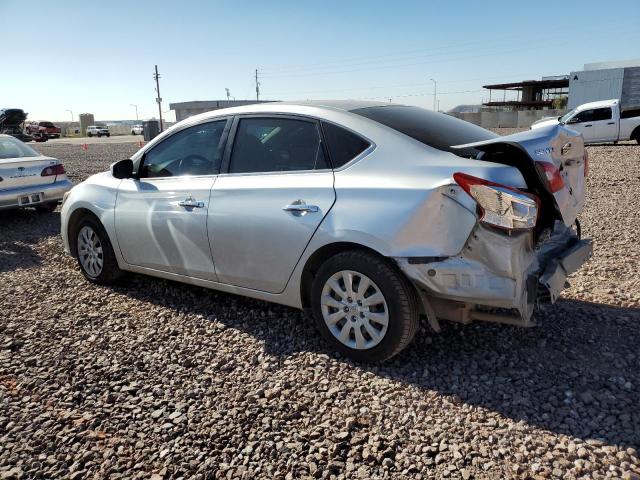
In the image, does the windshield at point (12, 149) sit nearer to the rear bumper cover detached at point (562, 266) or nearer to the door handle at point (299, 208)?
the door handle at point (299, 208)

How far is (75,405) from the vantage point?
3.01 meters

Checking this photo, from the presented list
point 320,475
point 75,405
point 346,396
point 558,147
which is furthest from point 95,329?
point 558,147

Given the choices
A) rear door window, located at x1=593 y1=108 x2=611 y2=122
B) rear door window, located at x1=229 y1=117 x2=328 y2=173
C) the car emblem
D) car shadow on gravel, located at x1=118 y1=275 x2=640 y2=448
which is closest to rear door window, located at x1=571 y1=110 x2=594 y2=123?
rear door window, located at x1=593 y1=108 x2=611 y2=122

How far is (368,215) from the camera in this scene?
122 inches

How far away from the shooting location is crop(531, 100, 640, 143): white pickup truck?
1881 centimetres

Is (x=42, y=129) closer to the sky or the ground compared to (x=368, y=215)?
closer to the sky

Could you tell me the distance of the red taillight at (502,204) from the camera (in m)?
2.76

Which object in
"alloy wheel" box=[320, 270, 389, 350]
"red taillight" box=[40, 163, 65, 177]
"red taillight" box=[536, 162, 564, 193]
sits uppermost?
"red taillight" box=[536, 162, 564, 193]

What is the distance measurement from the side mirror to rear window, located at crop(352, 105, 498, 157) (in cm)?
217

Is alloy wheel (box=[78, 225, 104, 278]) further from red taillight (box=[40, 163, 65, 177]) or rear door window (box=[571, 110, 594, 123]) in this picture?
rear door window (box=[571, 110, 594, 123])

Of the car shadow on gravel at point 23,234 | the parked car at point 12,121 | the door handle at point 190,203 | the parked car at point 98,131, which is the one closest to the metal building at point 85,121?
the parked car at point 98,131

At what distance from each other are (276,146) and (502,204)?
66.0 inches

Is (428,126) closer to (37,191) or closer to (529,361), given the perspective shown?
(529,361)

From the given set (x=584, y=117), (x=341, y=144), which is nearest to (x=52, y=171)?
(x=341, y=144)
